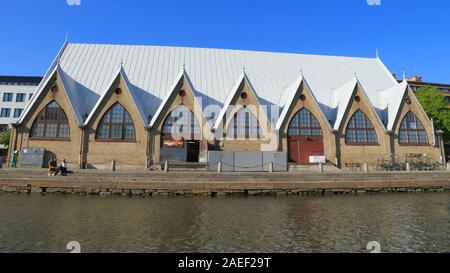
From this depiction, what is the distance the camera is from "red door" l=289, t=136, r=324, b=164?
3631 centimetres

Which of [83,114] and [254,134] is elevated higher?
[83,114]

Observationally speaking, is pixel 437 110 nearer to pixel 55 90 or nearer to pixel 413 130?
pixel 413 130

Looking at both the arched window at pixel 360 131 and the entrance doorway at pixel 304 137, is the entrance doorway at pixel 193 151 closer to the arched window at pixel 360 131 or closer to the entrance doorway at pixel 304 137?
the entrance doorway at pixel 304 137

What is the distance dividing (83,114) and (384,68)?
152 ft

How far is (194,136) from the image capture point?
1382 inches

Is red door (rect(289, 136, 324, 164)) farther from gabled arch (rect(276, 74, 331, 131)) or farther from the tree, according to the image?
the tree

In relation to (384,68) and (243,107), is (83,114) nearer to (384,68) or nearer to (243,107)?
(243,107)

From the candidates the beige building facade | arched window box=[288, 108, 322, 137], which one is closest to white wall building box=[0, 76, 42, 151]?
the beige building facade

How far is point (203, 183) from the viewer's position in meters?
22.7

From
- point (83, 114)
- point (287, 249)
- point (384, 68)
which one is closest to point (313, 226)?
point (287, 249)

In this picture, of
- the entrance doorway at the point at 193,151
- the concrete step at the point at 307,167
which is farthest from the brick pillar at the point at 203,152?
the concrete step at the point at 307,167

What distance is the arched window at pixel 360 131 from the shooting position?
3750cm

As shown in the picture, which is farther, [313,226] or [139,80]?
[139,80]

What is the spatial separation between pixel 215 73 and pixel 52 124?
22.2m
